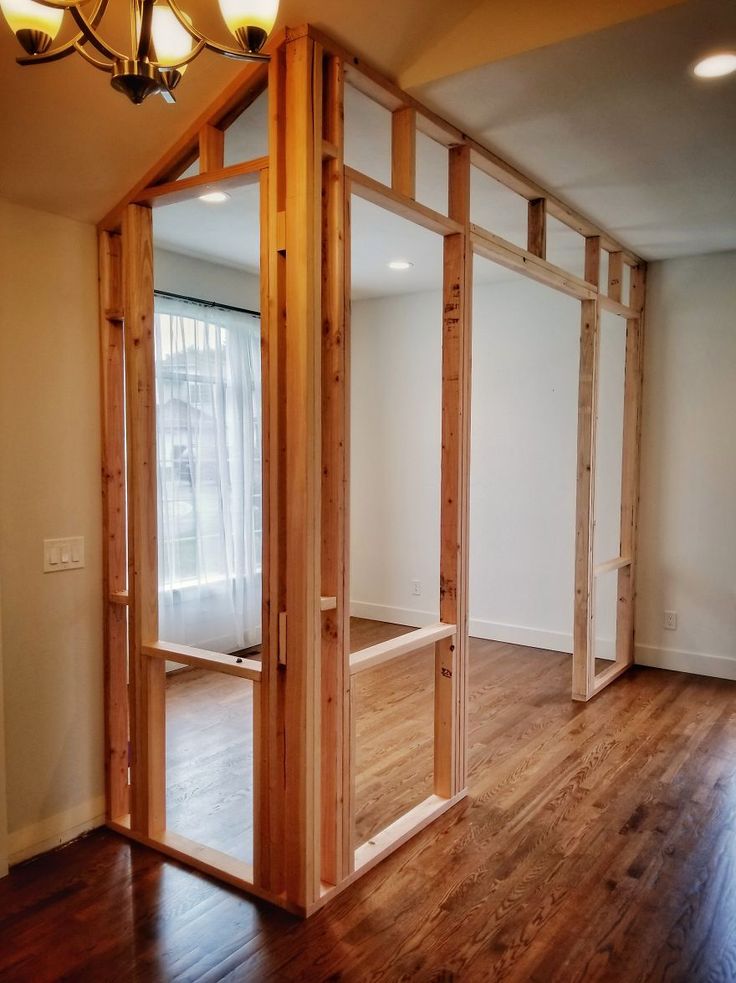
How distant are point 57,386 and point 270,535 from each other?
1036 mm

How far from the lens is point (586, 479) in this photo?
402 centimetres

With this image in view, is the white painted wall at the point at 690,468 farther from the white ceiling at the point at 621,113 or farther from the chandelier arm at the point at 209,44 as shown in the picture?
the chandelier arm at the point at 209,44

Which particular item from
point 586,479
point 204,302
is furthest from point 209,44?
point 204,302

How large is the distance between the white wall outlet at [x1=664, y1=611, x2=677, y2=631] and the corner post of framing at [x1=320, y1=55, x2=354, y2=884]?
125 inches

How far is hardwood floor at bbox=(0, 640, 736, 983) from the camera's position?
1.99m

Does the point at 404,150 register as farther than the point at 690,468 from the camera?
No

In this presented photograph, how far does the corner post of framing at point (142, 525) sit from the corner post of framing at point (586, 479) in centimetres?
244

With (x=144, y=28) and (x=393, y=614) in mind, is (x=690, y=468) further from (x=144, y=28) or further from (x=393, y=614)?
(x=144, y=28)

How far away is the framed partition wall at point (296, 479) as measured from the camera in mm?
2143

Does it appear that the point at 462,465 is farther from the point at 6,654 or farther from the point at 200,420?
the point at 200,420

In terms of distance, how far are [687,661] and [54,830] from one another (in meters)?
3.83

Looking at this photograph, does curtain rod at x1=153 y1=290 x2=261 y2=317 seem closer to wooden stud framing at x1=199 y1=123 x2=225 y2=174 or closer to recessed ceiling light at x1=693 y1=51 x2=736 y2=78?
wooden stud framing at x1=199 y1=123 x2=225 y2=174

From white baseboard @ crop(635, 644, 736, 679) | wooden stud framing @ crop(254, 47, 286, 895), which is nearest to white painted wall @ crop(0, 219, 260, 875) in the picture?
wooden stud framing @ crop(254, 47, 286, 895)

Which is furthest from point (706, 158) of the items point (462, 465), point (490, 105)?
point (462, 465)
